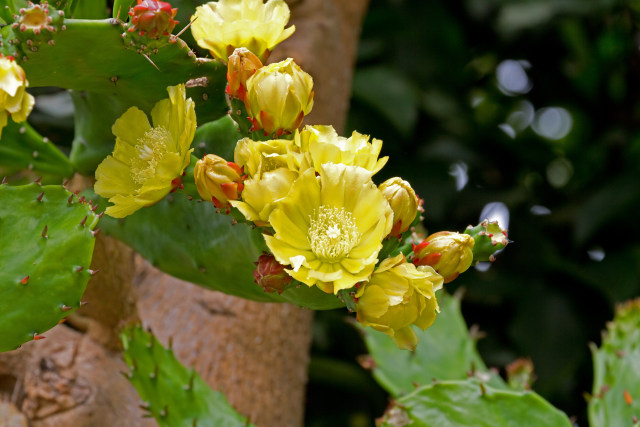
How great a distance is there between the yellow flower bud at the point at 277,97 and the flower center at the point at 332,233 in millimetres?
83

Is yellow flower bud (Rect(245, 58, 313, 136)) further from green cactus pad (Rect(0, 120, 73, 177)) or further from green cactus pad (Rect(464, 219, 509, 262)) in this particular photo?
green cactus pad (Rect(0, 120, 73, 177))

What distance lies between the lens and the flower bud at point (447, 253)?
0.57 meters

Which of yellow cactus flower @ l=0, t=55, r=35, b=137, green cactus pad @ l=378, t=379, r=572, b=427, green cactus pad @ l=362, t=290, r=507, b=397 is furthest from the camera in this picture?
green cactus pad @ l=362, t=290, r=507, b=397

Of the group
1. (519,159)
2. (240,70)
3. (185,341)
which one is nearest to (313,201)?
(240,70)

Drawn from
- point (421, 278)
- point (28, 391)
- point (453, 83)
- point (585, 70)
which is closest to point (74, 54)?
point (421, 278)

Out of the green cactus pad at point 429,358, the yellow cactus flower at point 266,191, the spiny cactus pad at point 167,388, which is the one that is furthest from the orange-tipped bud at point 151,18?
the green cactus pad at point 429,358

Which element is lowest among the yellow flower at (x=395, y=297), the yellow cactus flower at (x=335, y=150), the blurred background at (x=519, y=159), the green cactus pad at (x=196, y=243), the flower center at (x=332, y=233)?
the blurred background at (x=519, y=159)

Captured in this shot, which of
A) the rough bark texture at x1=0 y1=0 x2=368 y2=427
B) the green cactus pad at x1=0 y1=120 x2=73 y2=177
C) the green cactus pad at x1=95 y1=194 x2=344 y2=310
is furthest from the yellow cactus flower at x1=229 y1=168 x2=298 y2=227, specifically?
the rough bark texture at x1=0 y1=0 x2=368 y2=427

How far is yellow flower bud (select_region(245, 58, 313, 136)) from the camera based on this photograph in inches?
22.2

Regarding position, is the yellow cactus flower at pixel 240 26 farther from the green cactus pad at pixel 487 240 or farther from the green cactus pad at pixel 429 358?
the green cactus pad at pixel 429 358

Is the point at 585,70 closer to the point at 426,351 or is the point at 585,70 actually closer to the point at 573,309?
the point at 573,309

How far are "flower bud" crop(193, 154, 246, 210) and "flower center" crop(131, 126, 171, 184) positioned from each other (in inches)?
3.4

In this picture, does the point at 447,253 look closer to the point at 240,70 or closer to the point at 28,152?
the point at 240,70

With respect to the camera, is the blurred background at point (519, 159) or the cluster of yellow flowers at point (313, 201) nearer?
the cluster of yellow flowers at point (313, 201)
